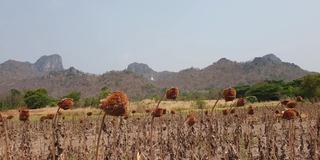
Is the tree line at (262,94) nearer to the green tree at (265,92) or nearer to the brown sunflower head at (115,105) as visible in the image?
the green tree at (265,92)

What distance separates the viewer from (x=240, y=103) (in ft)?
30.0

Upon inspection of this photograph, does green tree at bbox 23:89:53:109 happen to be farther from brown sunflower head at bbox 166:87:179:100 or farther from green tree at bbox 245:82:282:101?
brown sunflower head at bbox 166:87:179:100

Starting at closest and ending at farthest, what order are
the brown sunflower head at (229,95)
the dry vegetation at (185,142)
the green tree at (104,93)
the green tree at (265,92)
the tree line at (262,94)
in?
the green tree at (104,93)
the brown sunflower head at (229,95)
the dry vegetation at (185,142)
the tree line at (262,94)
the green tree at (265,92)

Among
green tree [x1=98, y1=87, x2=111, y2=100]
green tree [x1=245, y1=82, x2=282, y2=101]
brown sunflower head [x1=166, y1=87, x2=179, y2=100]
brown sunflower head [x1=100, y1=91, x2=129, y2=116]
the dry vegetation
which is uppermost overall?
green tree [x1=245, y1=82, x2=282, y2=101]

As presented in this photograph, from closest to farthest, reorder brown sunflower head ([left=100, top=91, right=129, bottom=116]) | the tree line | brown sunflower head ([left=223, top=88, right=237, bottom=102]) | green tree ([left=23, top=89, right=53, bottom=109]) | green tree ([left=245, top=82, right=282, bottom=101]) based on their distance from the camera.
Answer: brown sunflower head ([left=100, top=91, right=129, bottom=116]) < brown sunflower head ([left=223, top=88, right=237, bottom=102]) < the tree line < green tree ([left=245, top=82, right=282, bottom=101]) < green tree ([left=23, top=89, right=53, bottom=109])

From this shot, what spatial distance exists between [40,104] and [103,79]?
3944 inches

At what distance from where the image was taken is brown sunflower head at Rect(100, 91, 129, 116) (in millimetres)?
3844

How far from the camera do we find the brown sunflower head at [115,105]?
3844 millimetres

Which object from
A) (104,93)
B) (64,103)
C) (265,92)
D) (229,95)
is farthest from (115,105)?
(265,92)

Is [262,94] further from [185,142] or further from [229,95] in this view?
[229,95]

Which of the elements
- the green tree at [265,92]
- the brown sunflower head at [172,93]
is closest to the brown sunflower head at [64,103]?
the brown sunflower head at [172,93]

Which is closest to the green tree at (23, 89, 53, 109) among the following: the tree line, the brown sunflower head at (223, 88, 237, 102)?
the tree line

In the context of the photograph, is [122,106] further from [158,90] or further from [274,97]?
[158,90]

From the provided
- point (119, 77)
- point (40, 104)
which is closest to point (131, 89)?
point (119, 77)
